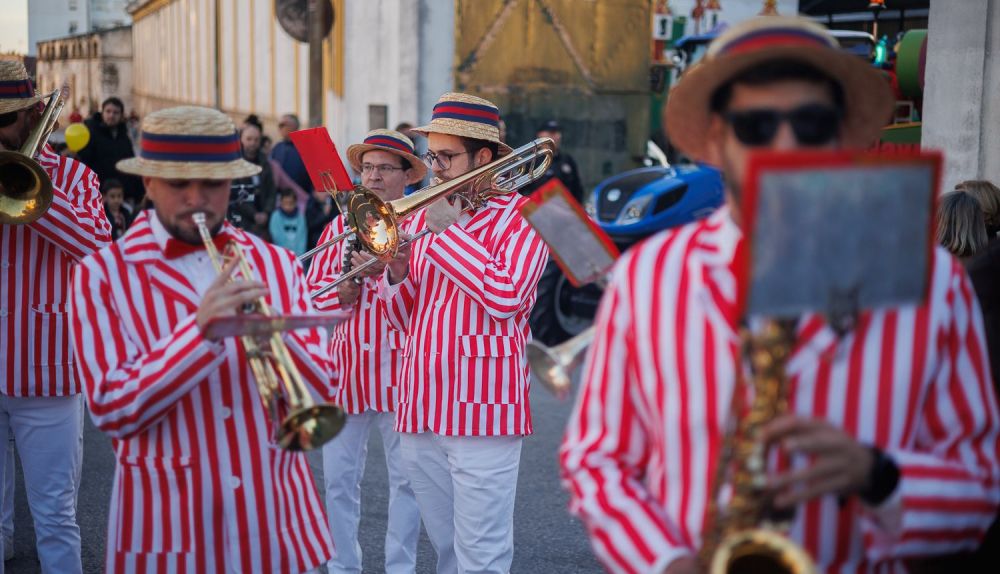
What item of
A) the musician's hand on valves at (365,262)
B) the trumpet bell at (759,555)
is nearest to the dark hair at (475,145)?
the musician's hand on valves at (365,262)

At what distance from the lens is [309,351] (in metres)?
2.97

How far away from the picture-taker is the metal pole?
16500 mm

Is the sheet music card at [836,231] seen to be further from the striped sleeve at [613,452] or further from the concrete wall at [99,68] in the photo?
the concrete wall at [99,68]

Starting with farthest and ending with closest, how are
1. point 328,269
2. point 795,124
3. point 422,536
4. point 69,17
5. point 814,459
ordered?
point 69,17, point 422,536, point 328,269, point 795,124, point 814,459

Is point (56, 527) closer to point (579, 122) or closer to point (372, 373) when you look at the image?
point (372, 373)

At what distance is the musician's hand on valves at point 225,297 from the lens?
2.63m

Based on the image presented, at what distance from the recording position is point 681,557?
6.38 feet

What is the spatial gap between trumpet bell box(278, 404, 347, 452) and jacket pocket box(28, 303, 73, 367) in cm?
222

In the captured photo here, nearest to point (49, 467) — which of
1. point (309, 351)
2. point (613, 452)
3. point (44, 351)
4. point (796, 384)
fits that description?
point (44, 351)

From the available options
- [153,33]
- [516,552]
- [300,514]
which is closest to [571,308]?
[516,552]

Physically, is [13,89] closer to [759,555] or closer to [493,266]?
[493,266]

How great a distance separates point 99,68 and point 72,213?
189 feet

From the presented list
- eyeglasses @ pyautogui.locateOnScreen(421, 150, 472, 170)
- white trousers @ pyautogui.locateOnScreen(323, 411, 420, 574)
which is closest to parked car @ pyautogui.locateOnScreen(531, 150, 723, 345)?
white trousers @ pyautogui.locateOnScreen(323, 411, 420, 574)

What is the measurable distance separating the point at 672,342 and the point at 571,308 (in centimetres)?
874
